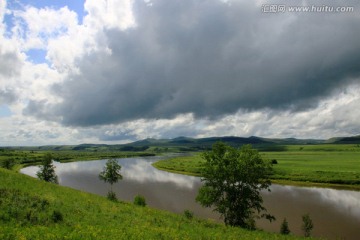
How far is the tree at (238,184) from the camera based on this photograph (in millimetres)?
40156

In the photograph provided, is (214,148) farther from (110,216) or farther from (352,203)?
(352,203)

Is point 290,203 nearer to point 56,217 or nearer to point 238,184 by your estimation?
point 238,184

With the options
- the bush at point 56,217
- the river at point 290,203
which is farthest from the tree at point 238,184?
the bush at point 56,217

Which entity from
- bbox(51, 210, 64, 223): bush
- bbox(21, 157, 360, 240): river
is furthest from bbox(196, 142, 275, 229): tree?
bbox(51, 210, 64, 223): bush

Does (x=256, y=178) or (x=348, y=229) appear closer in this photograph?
(x=256, y=178)

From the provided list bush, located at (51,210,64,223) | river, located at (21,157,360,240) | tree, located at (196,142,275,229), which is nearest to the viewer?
bush, located at (51,210,64,223)

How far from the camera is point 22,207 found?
2188 centimetres

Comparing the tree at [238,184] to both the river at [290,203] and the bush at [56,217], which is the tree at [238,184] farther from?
the bush at [56,217]

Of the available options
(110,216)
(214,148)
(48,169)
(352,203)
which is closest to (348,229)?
(352,203)

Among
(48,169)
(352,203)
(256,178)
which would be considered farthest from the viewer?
(48,169)

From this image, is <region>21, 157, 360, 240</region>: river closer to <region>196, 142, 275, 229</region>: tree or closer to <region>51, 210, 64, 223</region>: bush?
<region>196, 142, 275, 229</region>: tree

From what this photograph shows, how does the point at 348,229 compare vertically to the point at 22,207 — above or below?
below

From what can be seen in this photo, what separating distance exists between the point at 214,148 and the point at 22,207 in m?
27.3

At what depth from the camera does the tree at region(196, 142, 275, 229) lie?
132 ft
